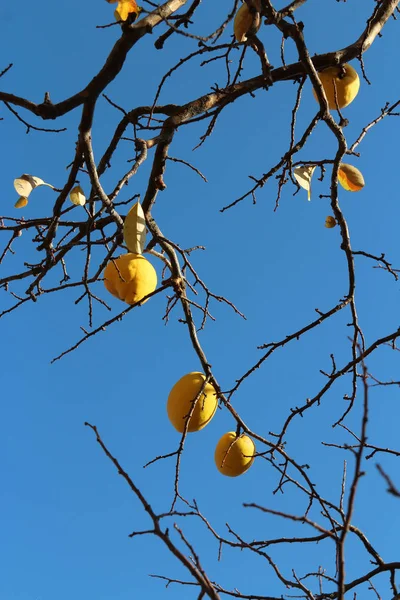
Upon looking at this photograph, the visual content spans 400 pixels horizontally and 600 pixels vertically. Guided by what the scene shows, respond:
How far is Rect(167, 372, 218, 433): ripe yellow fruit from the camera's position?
2709 millimetres

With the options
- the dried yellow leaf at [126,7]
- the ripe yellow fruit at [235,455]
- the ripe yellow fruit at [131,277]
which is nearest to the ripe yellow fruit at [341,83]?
the dried yellow leaf at [126,7]

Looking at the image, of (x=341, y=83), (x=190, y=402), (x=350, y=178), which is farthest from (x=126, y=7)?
(x=190, y=402)

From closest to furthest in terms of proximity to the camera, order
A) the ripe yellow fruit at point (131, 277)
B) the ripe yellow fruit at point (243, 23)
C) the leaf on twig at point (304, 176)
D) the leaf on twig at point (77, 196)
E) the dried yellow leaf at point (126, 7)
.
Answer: the dried yellow leaf at point (126, 7)
the ripe yellow fruit at point (243, 23)
the leaf on twig at point (77, 196)
the leaf on twig at point (304, 176)
the ripe yellow fruit at point (131, 277)

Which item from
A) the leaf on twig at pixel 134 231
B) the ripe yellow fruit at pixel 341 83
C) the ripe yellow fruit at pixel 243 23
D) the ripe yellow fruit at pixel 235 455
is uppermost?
the ripe yellow fruit at pixel 341 83

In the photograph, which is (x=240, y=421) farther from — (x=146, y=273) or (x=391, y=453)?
(x=146, y=273)

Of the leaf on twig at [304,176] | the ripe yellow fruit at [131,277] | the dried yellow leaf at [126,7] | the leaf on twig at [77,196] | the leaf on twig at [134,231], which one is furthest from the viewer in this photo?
the ripe yellow fruit at [131,277]

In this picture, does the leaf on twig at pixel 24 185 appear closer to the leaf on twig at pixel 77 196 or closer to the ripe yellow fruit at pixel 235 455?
the leaf on twig at pixel 77 196

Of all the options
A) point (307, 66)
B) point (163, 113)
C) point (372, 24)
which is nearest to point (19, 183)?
point (163, 113)

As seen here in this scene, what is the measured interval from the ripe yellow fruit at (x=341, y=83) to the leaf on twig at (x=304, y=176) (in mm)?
320

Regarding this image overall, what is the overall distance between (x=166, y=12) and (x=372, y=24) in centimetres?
93

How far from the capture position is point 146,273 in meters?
2.93

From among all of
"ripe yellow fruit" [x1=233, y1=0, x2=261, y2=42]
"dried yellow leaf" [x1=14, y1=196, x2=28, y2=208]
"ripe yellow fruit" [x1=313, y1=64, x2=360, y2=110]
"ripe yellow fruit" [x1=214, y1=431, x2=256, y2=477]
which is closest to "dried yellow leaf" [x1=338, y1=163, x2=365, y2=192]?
"ripe yellow fruit" [x1=313, y1=64, x2=360, y2=110]

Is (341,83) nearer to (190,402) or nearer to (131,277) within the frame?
(131,277)

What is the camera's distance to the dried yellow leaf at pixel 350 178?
101 inches
